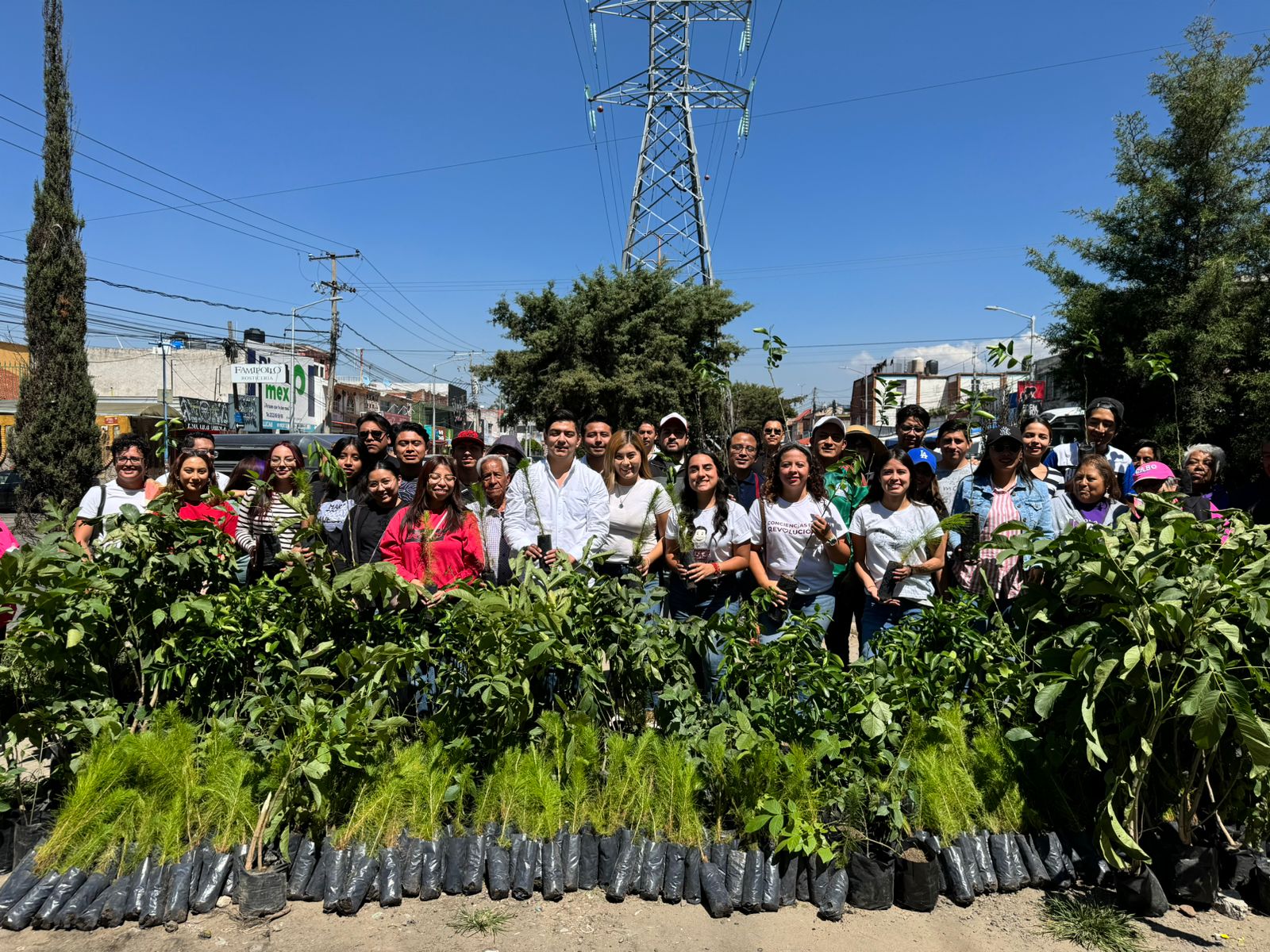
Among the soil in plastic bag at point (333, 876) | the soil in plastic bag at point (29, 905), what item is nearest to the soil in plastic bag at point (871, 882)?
the soil in plastic bag at point (333, 876)

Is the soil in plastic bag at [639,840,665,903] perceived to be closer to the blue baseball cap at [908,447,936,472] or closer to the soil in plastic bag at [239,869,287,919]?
the soil in plastic bag at [239,869,287,919]

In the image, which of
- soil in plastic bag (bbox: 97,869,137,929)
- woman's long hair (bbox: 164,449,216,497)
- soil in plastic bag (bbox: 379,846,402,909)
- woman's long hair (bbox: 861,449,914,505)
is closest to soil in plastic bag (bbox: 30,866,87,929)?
soil in plastic bag (bbox: 97,869,137,929)

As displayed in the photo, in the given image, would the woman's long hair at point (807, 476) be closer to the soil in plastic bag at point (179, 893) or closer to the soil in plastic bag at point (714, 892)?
the soil in plastic bag at point (714, 892)

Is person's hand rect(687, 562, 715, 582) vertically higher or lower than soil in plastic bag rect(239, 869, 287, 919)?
higher

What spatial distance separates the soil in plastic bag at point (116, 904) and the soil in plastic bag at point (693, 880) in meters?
1.97

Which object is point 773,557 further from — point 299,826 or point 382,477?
point 299,826

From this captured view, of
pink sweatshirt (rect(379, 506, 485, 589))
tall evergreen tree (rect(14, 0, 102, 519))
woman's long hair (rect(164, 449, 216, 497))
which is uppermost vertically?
tall evergreen tree (rect(14, 0, 102, 519))

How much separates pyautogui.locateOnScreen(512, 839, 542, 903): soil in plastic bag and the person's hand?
1.73 meters

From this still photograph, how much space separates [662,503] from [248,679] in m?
2.26

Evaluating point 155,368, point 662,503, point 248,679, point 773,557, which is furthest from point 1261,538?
point 155,368

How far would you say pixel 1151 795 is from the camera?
3004 mm

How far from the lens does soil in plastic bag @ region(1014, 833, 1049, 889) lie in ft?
9.82

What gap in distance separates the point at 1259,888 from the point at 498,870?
2.76 m

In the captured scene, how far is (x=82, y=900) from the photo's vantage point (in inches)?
110
